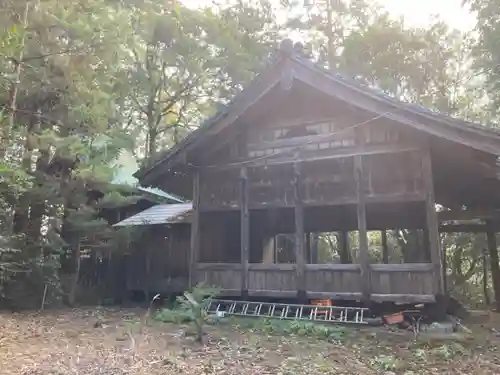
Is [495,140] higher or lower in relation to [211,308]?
higher

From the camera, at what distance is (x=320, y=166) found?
35.5 feet

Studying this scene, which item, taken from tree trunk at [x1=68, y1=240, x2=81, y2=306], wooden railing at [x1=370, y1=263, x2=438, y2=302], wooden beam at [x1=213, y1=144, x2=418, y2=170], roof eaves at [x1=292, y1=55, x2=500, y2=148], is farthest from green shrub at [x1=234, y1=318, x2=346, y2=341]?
tree trunk at [x1=68, y1=240, x2=81, y2=306]

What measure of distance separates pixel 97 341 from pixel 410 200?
268 inches

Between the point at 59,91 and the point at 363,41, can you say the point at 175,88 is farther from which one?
the point at 59,91

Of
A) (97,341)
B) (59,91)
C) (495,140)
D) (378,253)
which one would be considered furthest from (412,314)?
(378,253)

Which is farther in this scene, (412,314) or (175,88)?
(175,88)

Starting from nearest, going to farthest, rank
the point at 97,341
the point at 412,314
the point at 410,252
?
the point at 97,341 < the point at 412,314 < the point at 410,252

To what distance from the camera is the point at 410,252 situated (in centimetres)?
1848

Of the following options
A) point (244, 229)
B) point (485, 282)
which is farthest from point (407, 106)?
point (485, 282)

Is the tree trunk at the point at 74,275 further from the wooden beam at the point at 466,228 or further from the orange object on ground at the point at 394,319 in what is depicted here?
the wooden beam at the point at 466,228

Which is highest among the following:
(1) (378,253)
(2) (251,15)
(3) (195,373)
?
(2) (251,15)

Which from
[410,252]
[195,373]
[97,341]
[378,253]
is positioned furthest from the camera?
[378,253]

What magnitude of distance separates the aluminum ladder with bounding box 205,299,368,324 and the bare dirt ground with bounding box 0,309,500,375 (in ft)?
2.30

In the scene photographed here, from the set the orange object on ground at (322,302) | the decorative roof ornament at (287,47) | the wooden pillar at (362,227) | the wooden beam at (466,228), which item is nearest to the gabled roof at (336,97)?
the decorative roof ornament at (287,47)
